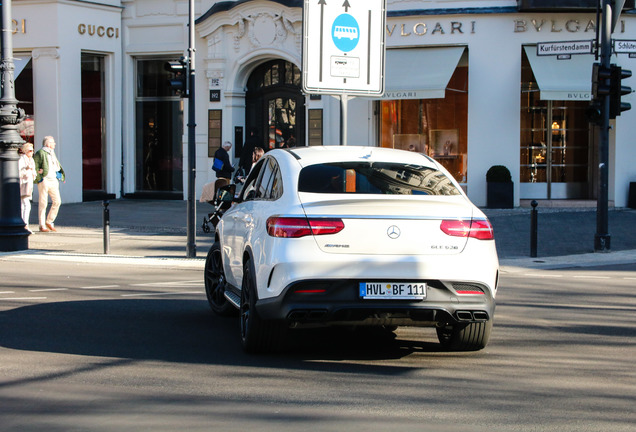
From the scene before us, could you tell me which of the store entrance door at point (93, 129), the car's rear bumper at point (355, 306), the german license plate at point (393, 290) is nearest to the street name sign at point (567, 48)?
the car's rear bumper at point (355, 306)

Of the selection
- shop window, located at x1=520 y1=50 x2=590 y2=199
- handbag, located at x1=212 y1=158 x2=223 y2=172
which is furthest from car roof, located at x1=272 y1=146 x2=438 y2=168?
shop window, located at x1=520 y1=50 x2=590 y2=199

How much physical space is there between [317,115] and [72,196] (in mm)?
7014

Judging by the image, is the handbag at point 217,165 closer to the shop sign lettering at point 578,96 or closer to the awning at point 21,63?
the awning at point 21,63

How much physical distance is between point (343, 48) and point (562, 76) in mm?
10626

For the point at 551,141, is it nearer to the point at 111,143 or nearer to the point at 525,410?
the point at 111,143

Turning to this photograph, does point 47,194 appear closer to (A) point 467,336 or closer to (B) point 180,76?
(B) point 180,76

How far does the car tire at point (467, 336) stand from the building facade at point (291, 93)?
1641 centimetres

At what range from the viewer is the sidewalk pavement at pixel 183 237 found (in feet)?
50.4

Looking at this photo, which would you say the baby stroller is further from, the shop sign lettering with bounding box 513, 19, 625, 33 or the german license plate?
the shop sign lettering with bounding box 513, 19, 625, 33

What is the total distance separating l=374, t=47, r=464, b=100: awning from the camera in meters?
23.8

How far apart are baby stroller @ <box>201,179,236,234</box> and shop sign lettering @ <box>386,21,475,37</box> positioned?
769 centimetres

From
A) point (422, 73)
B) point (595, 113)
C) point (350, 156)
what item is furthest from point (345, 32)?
point (422, 73)

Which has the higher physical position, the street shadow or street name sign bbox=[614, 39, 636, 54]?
street name sign bbox=[614, 39, 636, 54]

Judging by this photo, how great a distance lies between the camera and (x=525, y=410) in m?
5.88
